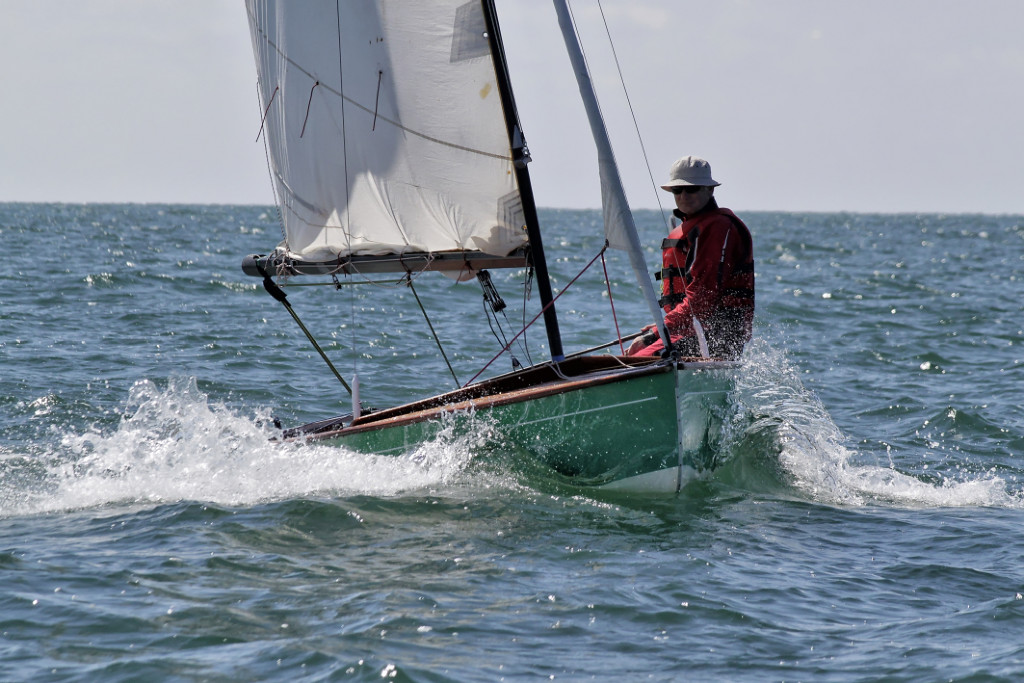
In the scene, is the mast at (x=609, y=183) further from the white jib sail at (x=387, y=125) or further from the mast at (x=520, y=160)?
the white jib sail at (x=387, y=125)

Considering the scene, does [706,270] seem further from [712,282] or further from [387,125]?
[387,125]

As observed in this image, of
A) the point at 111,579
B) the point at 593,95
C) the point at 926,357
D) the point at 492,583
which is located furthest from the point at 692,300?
the point at 926,357

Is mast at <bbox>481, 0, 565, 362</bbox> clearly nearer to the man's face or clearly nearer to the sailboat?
the sailboat

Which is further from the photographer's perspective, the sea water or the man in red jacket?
the man in red jacket

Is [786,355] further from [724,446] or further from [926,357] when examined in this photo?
[724,446]

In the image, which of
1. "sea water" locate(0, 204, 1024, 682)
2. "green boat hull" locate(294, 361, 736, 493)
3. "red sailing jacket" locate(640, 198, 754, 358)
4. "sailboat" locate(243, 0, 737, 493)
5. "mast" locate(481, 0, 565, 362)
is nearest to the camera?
"sea water" locate(0, 204, 1024, 682)

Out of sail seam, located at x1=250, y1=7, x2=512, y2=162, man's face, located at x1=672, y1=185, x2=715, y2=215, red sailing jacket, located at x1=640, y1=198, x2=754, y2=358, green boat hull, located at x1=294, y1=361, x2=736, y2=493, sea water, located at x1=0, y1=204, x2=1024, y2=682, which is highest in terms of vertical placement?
sail seam, located at x1=250, y1=7, x2=512, y2=162

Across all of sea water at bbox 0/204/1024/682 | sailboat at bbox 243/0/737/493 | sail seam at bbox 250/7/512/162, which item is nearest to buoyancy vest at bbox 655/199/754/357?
sea water at bbox 0/204/1024/682

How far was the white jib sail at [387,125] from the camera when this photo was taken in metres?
6.30

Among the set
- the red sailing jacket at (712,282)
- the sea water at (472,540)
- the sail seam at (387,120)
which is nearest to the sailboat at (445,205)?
the sail seam at (387,120)

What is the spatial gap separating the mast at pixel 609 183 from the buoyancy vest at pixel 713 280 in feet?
2.18

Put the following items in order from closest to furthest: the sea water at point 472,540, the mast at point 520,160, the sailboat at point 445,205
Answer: the sea water at point 472,540
the sailboat at point 445,205
the mast at point 520,160

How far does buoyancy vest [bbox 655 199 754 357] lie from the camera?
638cm

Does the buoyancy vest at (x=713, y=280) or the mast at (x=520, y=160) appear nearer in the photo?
the mast at (x=520, y=160)
